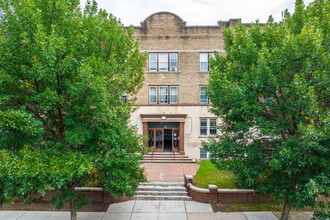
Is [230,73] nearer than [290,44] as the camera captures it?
No

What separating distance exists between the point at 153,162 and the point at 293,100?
13985 millimetres

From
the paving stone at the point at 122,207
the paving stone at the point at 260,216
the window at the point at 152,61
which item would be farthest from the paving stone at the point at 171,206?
the window at the point at 152,61

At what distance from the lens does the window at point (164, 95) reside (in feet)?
68.6

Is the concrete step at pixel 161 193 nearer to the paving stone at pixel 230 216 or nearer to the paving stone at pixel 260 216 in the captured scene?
the paving stone at pixel 230 216

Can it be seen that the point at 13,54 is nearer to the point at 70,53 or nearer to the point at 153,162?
the point at 70,53

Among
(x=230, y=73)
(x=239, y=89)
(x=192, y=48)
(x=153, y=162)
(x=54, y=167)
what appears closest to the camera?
(x=54, y=167)

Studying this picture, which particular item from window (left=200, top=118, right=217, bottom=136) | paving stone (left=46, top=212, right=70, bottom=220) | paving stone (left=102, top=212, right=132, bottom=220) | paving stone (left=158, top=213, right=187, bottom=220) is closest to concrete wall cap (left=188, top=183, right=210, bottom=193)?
paving stone (left=158, top=213, right=187, bottom=220)

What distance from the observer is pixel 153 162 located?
19.2 meters

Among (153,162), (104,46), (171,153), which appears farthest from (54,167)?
(171,153)

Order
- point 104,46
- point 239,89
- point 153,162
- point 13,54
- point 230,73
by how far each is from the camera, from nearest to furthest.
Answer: point 13,54 → point 239,89 → point 104,46 → point 230,73 → point 153,162

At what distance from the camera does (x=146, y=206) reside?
37.3ft

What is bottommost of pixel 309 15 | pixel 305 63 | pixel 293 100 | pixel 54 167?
pixel 54 167

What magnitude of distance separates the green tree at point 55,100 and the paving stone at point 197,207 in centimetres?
460

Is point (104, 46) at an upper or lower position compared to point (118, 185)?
upper
